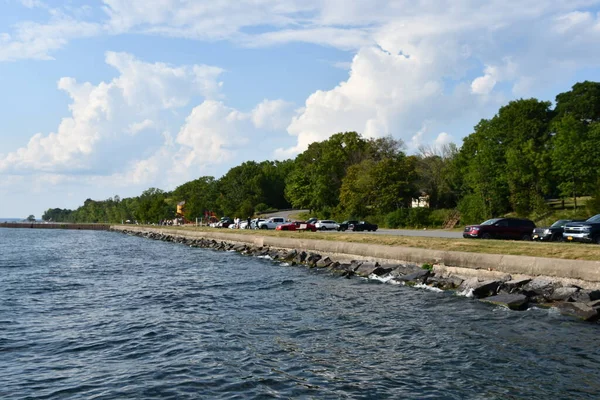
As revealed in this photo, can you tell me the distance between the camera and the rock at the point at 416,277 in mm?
22688

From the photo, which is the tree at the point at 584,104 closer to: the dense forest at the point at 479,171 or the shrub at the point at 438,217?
the dense forest at the point at 479,171

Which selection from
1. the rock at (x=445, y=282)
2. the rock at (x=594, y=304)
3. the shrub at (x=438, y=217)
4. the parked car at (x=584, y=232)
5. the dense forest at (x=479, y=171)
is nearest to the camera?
the rock at (x=594, y=304)

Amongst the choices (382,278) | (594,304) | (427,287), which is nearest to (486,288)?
(427,287)

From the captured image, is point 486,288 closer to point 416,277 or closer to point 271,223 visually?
point 416,277

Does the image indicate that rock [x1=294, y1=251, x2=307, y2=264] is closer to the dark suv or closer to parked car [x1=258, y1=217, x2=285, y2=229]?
the dark suv

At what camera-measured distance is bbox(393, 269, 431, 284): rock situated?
22.7m

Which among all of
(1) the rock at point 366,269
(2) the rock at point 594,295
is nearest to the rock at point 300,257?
(1) the rock at point 366,269

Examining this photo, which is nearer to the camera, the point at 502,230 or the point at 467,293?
the point at 467,293

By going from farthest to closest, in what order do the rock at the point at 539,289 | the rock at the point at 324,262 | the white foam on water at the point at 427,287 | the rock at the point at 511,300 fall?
the rock at the point at 324,262 < the white foam on water at the point at 427,287 < the rock at the point at 539,289 < the rock at the point at 511,300

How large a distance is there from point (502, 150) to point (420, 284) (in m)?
51.6

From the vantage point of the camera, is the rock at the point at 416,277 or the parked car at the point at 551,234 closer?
the rock at the point at 416,277

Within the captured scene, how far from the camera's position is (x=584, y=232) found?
2725 centimetres

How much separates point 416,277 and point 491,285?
4589 mm

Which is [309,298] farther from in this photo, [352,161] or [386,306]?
[352,161]
